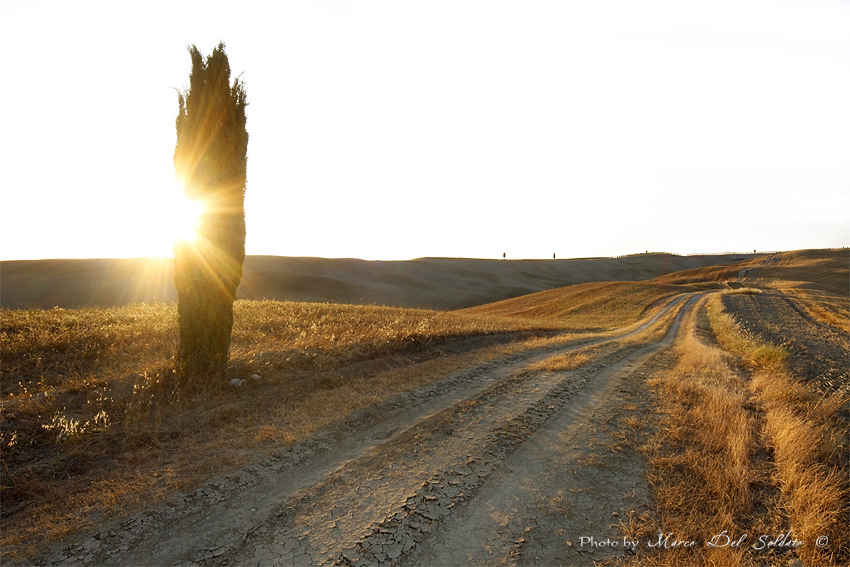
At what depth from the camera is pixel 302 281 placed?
6366 cm

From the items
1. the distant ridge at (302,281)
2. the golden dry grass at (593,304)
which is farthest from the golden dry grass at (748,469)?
the distant ridge at (302,281)

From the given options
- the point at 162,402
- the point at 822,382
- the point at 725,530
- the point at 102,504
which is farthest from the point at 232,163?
the point at 822,382

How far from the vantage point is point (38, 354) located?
10727 mm

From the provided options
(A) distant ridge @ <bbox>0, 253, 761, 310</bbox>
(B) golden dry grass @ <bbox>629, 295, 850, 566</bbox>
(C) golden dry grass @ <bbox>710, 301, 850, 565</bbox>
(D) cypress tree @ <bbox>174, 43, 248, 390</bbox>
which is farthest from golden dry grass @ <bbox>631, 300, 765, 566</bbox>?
(A) distant ridge @ <bbox>0, 253, 761, 310</bbox>

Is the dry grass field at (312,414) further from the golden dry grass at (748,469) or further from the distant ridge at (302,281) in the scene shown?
the distant ridge at (302,281)

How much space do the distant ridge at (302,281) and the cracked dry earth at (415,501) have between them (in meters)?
35.6

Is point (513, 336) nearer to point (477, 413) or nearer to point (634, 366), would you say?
point (634, 366)

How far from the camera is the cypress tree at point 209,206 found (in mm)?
10016

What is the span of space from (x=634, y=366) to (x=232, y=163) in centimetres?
1362

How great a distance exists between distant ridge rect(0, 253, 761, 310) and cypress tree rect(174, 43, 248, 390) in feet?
98.8

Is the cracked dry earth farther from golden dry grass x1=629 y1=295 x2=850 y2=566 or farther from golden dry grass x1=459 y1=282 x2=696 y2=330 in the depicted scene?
golden dry grass x1=459 y1=282 x2=696 y2=330

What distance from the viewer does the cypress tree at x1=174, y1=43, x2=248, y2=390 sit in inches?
394

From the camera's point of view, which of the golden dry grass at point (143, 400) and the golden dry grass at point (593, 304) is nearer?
the golden dry grass at point (143, 400)

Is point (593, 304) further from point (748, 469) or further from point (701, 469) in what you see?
point (701, 469)
